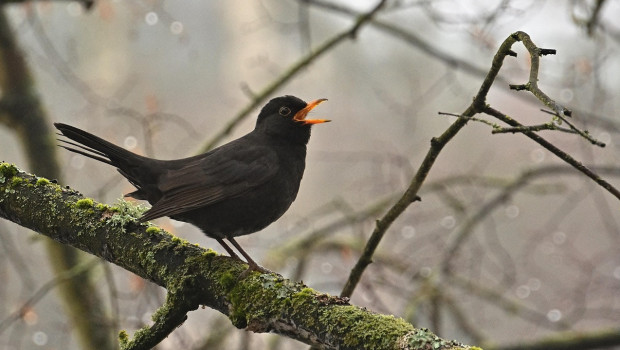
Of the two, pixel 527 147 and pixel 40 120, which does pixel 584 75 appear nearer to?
pixel 527 147

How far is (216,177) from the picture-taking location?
3.81 m

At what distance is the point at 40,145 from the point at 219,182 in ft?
9.65

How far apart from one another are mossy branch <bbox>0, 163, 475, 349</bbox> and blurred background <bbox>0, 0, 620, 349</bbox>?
1.40 m

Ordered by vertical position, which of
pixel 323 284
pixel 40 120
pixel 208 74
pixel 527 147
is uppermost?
pixel 208 74

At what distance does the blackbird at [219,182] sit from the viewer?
3652 millimetres

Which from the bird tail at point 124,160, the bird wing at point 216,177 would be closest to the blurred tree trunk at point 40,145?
the bird tail at point 124,160

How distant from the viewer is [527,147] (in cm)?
682

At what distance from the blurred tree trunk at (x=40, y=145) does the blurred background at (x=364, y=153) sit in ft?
0.31

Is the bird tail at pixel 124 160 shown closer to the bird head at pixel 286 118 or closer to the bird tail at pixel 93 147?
the bird tail at pixel 93 147

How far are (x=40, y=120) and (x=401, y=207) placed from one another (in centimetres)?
418

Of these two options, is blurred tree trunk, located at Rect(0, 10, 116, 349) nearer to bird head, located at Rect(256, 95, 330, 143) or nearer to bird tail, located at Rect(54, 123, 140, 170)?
bird tail, located at Rect(54, 123, 140, 170)

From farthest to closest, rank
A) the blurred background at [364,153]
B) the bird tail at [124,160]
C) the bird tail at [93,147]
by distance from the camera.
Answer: the blurred background at [364,153] < the bird tail at [124,160] < the bird tail at [93,147]

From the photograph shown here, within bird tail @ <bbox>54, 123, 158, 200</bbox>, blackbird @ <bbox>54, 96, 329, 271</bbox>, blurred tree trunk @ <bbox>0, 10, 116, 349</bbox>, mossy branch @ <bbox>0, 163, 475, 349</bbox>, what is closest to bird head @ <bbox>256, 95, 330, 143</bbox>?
blackbird @ <bbox>54, 96, 329, 271</bbox>

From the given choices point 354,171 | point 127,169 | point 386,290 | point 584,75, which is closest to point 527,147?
point 584,75
